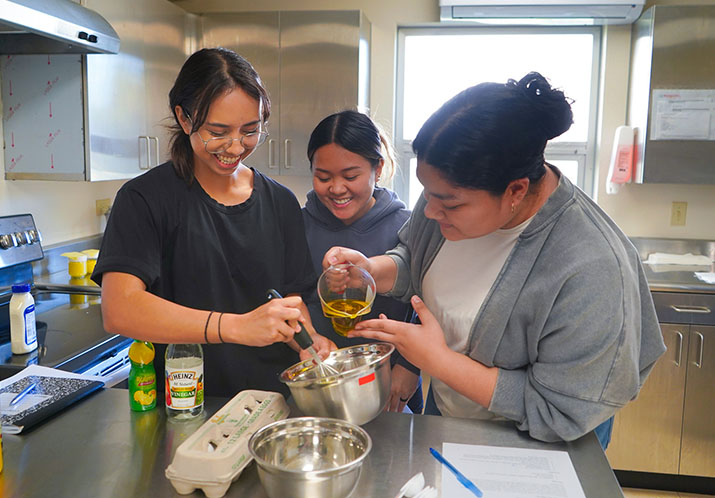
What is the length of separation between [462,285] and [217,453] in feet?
1.99

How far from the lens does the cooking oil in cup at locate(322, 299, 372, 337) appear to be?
1.27 m

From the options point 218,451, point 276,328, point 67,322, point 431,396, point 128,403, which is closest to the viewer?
point 218,451

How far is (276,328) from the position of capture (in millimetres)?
1103

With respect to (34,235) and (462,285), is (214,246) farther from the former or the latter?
(34,235)

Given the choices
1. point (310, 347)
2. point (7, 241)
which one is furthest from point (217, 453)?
point (7, 241)

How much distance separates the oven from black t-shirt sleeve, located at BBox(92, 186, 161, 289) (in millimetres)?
718

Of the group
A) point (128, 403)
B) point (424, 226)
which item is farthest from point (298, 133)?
point (128, 403)

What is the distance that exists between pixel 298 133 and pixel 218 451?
2391 millimetres

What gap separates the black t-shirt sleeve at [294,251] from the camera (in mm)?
1505

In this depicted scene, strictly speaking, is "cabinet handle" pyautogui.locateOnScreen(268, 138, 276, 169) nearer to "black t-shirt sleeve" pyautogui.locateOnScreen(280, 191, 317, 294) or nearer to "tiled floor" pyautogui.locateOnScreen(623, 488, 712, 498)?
"black t-shirt sleeve" pyautogui.locateOnScreen(280, 191, 317, 294)

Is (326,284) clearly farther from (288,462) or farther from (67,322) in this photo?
(67,322)

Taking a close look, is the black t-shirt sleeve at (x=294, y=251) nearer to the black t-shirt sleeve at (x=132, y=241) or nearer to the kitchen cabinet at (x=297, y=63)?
the black t-shirt sleeve at (x=132, y=241)

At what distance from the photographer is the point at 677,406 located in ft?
8.95

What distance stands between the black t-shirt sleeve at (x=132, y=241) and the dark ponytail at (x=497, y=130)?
0.59 metres
